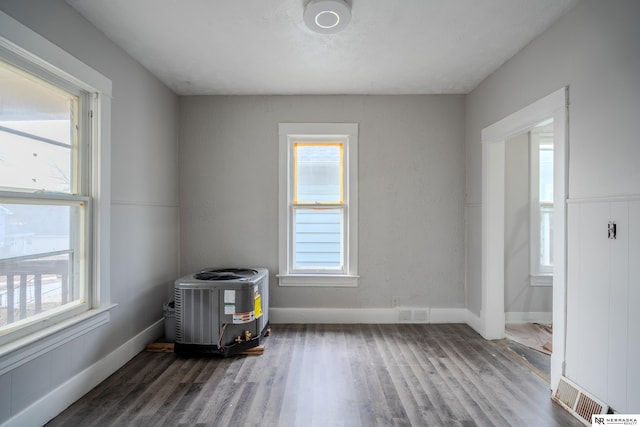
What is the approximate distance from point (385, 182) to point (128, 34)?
8.85 ft

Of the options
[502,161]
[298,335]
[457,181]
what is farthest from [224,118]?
[502,161]

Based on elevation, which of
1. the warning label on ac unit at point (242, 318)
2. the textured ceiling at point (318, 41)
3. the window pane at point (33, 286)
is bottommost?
the warning label on ac unit at point (242, 318)

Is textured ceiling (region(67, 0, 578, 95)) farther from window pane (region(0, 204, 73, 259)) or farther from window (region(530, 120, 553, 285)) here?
window pane (region(0, 204, 73, 259))

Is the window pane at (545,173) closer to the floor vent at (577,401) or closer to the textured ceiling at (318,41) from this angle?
the textured ceiling at (318,41)

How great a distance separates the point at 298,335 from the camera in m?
3.20

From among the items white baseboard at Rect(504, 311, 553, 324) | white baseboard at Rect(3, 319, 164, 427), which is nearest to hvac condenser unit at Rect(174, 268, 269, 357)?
white baseboard at Rect(3, 319, 164, 427)

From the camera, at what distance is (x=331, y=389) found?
223 centimetres

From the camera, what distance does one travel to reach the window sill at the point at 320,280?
140 inches

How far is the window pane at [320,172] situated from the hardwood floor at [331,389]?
1.56 m

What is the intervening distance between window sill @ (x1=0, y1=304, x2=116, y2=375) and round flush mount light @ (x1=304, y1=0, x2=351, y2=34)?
2488 millimetres

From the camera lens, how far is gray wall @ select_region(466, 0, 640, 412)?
1.65 meters

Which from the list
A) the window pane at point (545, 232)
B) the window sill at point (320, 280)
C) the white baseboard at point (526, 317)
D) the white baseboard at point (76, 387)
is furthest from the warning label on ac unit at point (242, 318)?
the window pane at point (545, 232)

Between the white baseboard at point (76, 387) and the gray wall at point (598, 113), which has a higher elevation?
the gray wall at point (598, 113)

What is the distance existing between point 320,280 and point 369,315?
685mm
